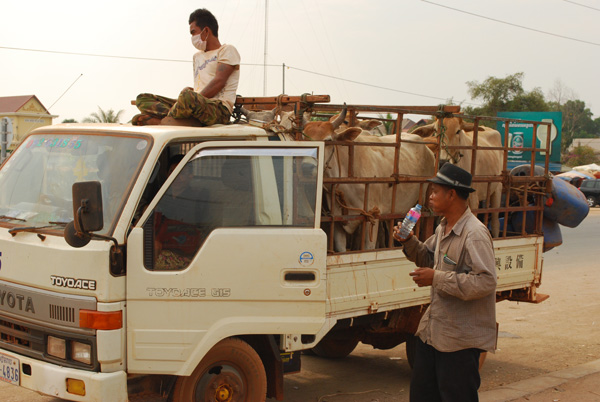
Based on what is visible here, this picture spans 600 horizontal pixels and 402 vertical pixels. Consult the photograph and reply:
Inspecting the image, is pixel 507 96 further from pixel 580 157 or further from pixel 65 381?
pixel 65 381

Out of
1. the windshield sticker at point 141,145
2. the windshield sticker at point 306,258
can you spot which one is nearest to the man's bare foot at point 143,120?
the windshield sticker at point 141,145

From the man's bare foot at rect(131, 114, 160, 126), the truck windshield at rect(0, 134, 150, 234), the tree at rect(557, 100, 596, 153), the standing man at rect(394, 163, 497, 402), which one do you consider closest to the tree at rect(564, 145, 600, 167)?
the tree at rect(557, 100, 596, 153)

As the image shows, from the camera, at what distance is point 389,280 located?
5.30 m

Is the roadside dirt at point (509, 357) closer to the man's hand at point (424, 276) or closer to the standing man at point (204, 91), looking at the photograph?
the man's hand at point (424, 276)

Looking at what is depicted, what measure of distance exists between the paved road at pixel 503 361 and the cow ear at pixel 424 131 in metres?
2.35

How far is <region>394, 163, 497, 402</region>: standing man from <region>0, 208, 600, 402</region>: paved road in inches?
78.8

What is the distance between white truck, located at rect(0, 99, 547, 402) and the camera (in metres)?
3.92

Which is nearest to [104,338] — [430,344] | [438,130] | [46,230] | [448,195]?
[46,230]

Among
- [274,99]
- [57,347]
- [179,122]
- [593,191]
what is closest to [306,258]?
[179,122]

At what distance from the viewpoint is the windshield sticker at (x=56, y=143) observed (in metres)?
4.55

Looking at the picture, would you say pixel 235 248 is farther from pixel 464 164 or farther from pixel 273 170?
pixel 464 164

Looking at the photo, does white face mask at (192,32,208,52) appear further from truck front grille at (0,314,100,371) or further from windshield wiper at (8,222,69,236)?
truck front grille at (0,314,100,371)

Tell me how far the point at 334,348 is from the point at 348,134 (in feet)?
7.96

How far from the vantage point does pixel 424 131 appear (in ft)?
24.5
